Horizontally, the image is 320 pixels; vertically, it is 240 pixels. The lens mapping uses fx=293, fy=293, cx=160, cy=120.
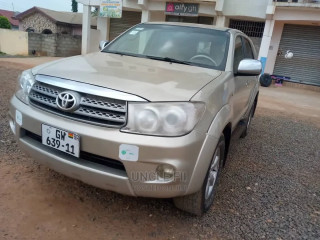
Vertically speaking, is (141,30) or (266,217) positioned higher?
(141,30)

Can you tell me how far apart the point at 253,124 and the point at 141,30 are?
3574mm

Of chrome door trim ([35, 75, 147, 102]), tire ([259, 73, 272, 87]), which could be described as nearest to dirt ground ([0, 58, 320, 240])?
chrome door trim ([35, 75, 147, 102])

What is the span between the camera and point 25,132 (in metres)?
2.45

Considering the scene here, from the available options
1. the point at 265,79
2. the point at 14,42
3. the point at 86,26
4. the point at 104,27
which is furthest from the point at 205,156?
the point at 14,42

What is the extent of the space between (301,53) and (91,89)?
15.5 metres

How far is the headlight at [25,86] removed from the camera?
8.08 ft

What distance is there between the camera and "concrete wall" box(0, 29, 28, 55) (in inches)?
784

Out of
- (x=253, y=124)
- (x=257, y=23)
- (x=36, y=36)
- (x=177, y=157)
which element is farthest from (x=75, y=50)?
(x=177, y=157)

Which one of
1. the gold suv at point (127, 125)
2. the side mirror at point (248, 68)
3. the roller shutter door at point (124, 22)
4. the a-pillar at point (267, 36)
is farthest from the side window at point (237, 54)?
the roller shutter door at point (124, 22)

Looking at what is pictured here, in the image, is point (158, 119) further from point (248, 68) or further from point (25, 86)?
point (248, 68)

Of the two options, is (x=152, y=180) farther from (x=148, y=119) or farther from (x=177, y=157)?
(x=148, y=119)

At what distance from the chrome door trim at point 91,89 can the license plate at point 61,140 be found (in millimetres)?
323

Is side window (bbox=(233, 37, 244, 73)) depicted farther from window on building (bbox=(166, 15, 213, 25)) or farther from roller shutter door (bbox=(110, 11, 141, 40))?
roller shutter door (bbox=(110, 11, 141, 40))

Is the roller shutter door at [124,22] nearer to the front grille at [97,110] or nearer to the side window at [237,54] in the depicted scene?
the side window at [237,54]
